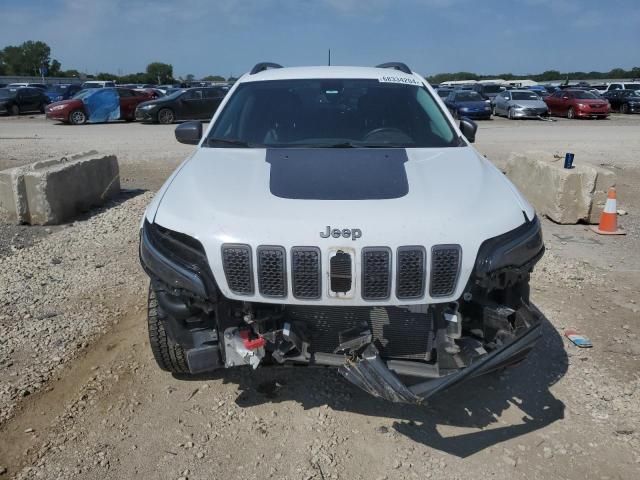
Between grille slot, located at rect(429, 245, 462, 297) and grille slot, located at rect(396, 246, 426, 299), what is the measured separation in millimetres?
53

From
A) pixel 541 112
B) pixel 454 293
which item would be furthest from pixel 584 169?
pixel 541 112

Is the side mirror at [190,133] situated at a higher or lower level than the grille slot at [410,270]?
higher

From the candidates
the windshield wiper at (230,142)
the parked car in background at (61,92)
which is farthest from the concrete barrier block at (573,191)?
the parked car in background at (61,92)

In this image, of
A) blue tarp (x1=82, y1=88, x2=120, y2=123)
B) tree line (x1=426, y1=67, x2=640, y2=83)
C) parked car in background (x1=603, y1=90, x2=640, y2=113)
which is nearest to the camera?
blue tarp (x1=82, y1=88, x2=120, y2=123)

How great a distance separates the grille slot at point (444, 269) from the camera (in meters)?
2.65

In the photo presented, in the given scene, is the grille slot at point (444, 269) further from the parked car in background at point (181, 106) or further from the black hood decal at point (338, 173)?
the parked car in background at point (181, 106)

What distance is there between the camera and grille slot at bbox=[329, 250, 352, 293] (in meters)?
2.63

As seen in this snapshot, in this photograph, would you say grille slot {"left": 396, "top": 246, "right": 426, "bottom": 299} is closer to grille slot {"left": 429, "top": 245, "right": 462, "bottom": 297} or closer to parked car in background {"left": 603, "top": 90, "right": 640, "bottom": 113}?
grille slot {"left": 429, "top": 245, "right": 462, "bottom": 297}

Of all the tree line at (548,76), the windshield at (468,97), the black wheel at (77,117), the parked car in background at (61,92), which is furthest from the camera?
the tree line at (548,76)

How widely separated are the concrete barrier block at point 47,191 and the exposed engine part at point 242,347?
4.87 metres

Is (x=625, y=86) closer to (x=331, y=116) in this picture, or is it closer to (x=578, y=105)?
(x=578, y=105)

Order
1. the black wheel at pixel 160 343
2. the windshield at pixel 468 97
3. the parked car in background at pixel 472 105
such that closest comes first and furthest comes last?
the black wheel at pixel 160 343 → the parked car in background at pixel 472 105 → the windshield at pixel 468 97

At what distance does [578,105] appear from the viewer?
26172 mm

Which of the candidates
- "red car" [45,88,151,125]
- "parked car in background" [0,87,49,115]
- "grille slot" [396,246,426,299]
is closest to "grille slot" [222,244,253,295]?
"grille slot" [396,246,426,299]
